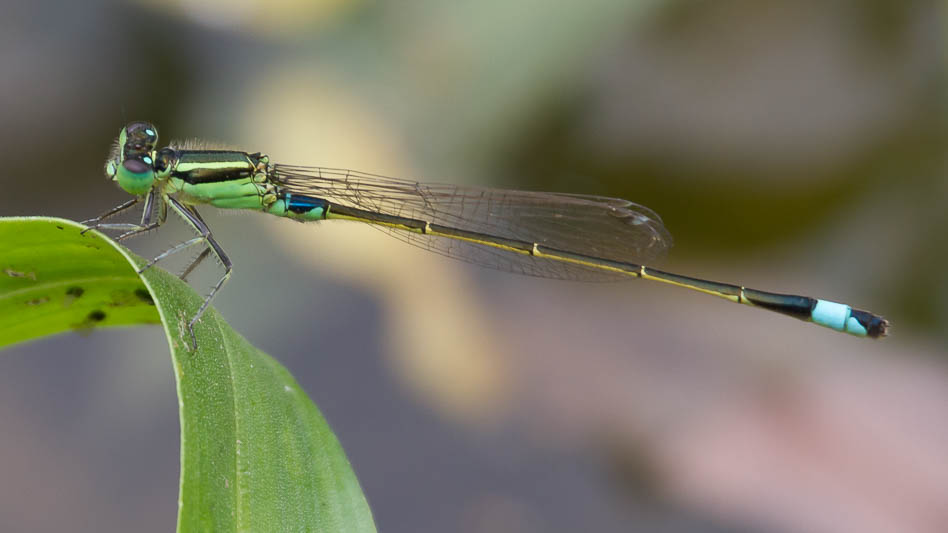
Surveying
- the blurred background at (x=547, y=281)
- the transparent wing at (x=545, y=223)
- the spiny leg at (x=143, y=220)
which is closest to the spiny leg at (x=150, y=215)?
the spiny leg at (x=143, y=220)

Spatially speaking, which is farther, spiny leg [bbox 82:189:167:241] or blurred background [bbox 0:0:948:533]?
blurred background [bbox 0:0:948:533]

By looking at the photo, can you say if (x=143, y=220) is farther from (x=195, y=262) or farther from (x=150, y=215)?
(x=195, y=262)

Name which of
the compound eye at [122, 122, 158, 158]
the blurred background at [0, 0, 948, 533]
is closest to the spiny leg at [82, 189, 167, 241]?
the compound eye at [122, 122, 158, 158]

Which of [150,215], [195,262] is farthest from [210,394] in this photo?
[150,215]

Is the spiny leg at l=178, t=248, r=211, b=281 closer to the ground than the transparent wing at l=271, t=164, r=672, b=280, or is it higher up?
closer to the ground

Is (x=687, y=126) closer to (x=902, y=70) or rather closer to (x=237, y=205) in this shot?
(x=902, y=70)

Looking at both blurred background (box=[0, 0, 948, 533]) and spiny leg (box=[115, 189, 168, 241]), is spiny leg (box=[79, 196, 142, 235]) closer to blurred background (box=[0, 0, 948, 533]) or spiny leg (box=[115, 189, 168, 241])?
spiny leg (box=[115, 189, 168, 241])
